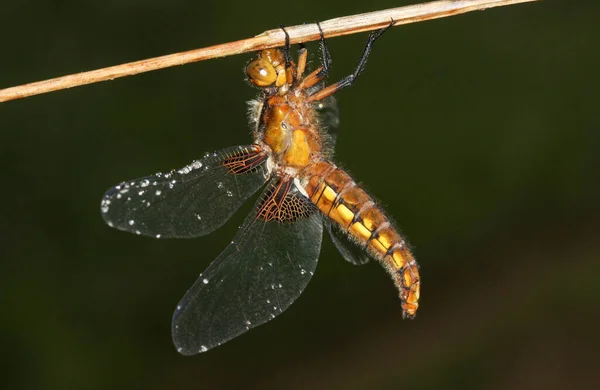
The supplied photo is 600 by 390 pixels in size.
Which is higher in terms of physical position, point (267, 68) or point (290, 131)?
point (267, 68)

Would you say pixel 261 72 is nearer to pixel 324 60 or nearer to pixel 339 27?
pixel 324 60

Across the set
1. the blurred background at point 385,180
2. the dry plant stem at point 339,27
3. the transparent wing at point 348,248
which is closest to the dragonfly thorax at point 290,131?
the transparent wing at point 348,248

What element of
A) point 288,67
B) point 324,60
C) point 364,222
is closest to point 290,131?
point 288,67

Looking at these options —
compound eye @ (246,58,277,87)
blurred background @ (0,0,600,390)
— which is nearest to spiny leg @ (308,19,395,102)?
compound eye @ (246,58,277,87)

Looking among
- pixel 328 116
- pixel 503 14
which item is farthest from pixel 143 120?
pixel 503 14

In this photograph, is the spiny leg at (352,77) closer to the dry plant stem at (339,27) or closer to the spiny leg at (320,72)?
the spiny leg at (320,72)

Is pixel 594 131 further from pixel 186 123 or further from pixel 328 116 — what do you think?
pixel 186 123
